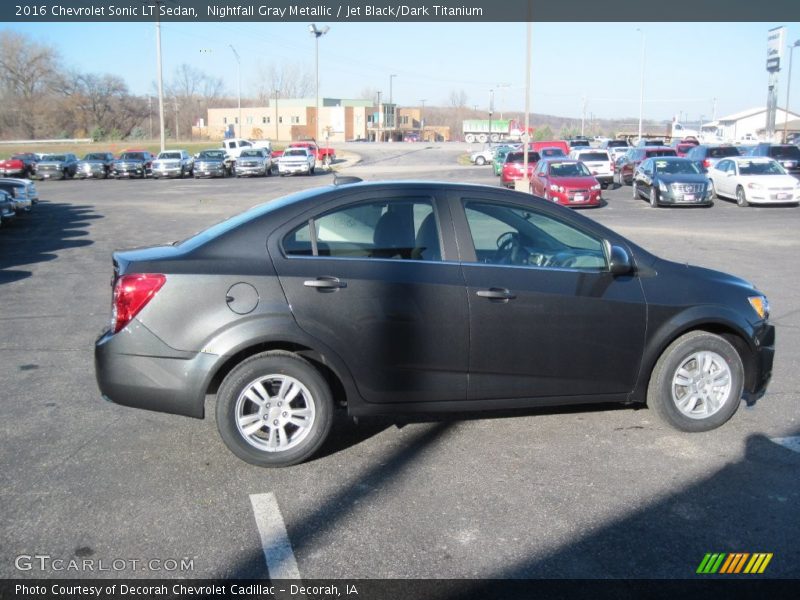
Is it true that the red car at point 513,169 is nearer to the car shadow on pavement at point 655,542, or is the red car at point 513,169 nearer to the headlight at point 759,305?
the headlight at point 759,305

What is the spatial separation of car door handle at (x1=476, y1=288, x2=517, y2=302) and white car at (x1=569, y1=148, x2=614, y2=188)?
2877 cm

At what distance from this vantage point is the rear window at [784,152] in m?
32.8

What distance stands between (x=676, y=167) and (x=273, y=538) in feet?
81.7

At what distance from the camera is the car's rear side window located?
493 centimetres

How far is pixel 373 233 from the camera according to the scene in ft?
16.5

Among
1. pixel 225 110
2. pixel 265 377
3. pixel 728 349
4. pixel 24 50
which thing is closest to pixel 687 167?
pixel 728 349

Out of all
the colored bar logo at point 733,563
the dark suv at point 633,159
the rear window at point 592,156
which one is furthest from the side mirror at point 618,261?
the dark suv at point 633,159

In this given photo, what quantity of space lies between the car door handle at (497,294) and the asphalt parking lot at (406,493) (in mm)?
993

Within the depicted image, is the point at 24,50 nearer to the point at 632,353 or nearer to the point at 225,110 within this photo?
the point at 225,110

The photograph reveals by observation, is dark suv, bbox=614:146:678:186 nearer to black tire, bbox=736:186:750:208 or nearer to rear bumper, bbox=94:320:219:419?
black tire, bbox=736:186:750:208

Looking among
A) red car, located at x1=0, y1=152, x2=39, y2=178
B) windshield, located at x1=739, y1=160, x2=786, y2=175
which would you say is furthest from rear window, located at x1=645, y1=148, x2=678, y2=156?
red car, located at x1=0, y1=152, x2=39, y2=178

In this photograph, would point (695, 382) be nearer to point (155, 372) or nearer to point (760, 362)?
point (760, 362)

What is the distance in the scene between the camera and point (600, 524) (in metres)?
4.05

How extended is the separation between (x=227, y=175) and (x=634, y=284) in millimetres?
46132
